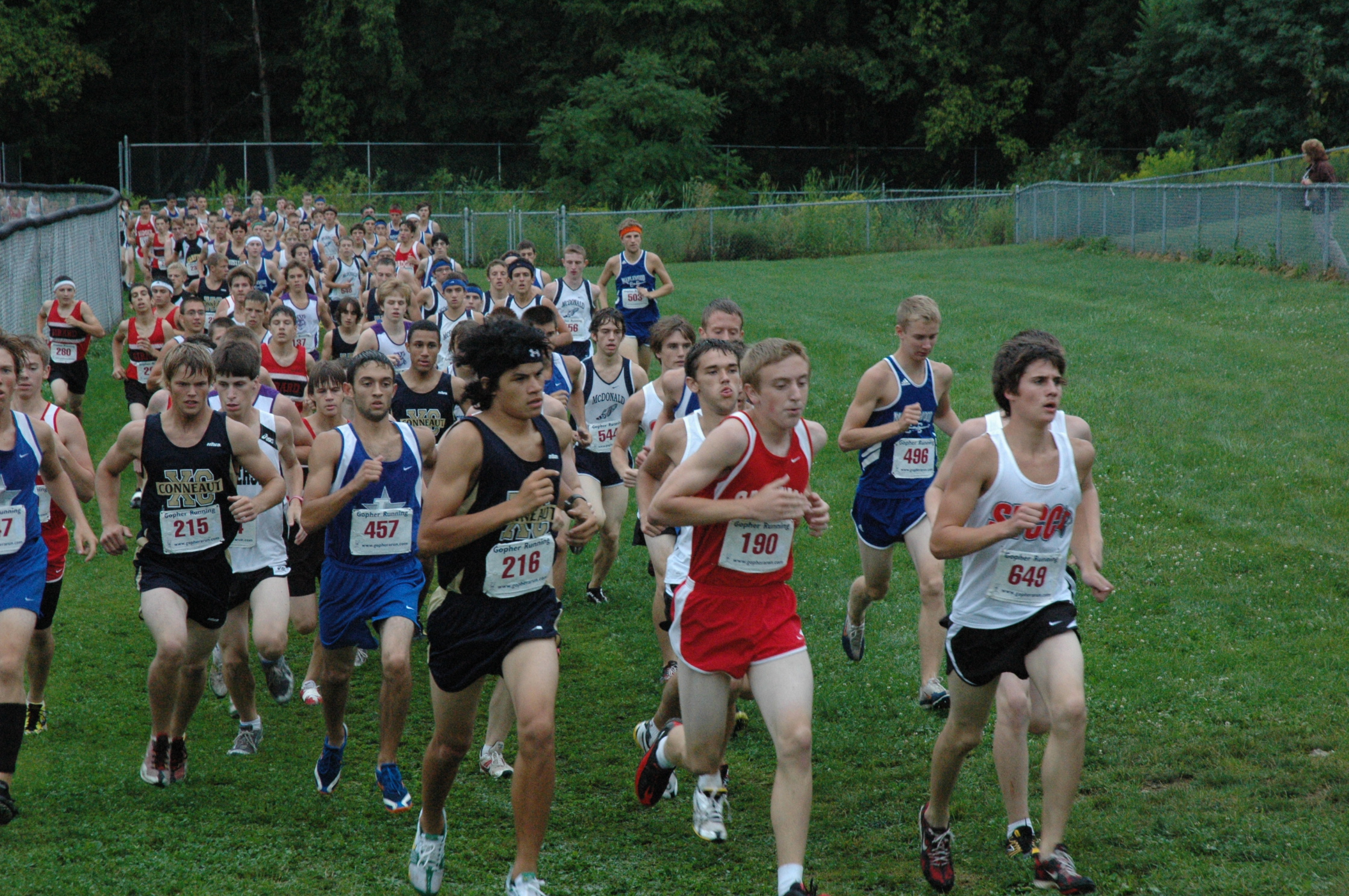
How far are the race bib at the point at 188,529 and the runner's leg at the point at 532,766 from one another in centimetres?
242

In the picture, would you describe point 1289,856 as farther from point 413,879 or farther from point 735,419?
point 413,879

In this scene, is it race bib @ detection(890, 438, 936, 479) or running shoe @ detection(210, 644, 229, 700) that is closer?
race bib @ detection(890, 438, 936, 479)

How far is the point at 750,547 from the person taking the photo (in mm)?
5160

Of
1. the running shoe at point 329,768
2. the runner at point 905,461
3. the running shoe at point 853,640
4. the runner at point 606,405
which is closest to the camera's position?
the running shoe at point 329,768

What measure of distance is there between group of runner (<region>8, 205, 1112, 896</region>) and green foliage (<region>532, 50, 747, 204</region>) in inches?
1277

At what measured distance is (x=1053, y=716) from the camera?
4.99 metres

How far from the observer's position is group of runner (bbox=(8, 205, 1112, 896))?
5.07 meters

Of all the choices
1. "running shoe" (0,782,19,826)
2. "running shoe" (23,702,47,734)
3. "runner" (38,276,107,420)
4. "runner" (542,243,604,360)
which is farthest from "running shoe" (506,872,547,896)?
"runner" (38,276,107,420)

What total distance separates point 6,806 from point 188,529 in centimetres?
149

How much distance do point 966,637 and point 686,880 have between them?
159 centimetres

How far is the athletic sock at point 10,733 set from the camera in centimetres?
606

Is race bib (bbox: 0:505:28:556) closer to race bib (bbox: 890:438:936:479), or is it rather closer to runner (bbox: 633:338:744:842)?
runner (bbox: 633:338:744:842)

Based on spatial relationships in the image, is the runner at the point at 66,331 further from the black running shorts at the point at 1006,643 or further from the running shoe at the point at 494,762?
the black running shorts at the point at 1006,643

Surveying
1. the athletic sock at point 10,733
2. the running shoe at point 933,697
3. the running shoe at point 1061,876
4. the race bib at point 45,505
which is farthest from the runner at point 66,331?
the running shoe at point 1061,876
